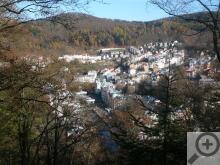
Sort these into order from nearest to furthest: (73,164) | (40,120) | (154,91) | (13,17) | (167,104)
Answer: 1. (13,17)
2. (167,104)
3. (154,91)
4. (40,120)
5. (73,164)

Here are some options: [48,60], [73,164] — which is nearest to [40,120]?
[48,60]

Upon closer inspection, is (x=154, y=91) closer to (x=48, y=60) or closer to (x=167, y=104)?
(x=167, y=104)

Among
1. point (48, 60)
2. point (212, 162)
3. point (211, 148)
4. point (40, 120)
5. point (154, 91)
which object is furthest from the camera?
point (40, 120)

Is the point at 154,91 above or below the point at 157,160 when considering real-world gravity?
above

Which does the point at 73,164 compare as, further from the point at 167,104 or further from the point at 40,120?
the point at 167,104

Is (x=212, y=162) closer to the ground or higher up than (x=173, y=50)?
closer to the ground

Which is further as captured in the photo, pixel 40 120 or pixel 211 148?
pixel 40 120

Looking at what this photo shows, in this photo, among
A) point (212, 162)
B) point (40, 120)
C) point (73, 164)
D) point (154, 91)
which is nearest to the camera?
point (212, 162)

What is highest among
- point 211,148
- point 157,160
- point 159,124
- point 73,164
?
point 211,148

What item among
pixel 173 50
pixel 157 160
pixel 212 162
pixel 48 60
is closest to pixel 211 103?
pixel 173 50
